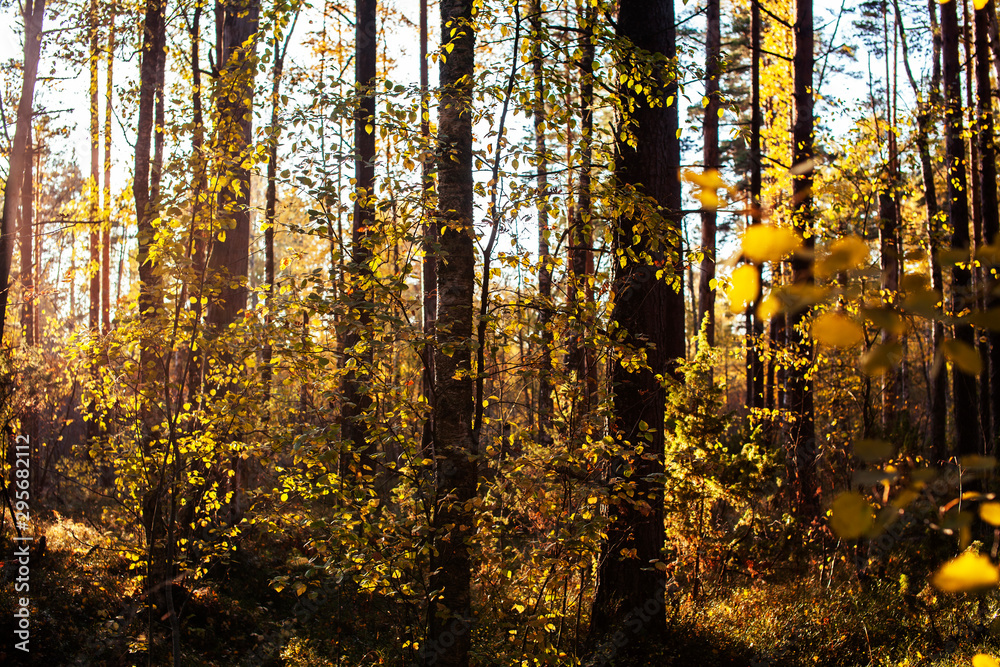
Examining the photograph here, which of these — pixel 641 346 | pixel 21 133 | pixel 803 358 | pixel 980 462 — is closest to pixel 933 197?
pixel 803 358

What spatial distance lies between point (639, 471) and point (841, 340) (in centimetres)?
411

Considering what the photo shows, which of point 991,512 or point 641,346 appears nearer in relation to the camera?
point 991,512

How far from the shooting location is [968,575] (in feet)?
2.29

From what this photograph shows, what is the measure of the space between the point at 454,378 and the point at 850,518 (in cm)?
288

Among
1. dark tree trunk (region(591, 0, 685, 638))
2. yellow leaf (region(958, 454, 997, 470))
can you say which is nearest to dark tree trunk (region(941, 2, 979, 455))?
dark tree trunk (region(591, 0, 685, 638))

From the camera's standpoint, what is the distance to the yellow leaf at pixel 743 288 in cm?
74

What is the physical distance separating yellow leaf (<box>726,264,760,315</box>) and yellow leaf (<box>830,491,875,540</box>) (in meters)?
0.24

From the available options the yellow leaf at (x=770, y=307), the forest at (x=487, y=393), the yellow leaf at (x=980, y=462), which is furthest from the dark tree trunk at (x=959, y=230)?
the yellow leaf at (x=770, y=307)

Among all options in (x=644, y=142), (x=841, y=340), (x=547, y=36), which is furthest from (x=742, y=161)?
(x=841, y=340)

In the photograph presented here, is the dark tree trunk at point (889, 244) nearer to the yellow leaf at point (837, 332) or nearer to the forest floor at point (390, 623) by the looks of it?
the yellow leaf at point (837, 332)

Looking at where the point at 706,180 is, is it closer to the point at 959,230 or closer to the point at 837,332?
the point at 837,332

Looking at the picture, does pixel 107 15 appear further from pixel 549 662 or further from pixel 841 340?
pixel 841 340

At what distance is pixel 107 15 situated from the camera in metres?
7.78

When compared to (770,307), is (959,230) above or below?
above
